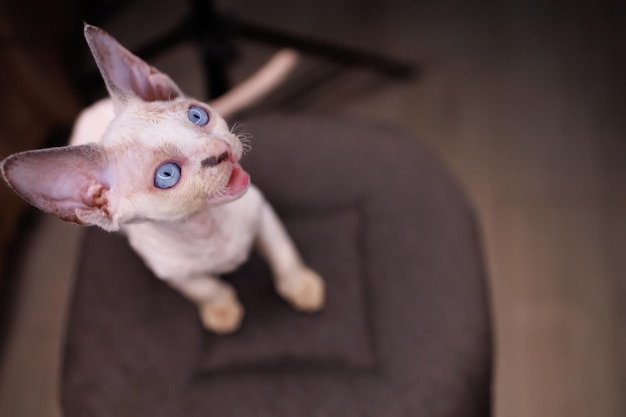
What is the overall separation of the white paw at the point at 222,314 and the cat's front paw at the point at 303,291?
0.08 metres

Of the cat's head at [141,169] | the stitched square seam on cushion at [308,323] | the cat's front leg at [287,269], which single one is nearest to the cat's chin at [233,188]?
the cat's head at [141,169]

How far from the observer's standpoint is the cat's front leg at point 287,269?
0.85 meters

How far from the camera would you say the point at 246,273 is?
98cm

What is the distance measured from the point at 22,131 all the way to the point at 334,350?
2.75 feet

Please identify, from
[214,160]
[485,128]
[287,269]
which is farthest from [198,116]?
[485,128]

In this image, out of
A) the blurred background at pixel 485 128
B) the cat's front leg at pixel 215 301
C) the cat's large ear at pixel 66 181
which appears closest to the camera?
the cat's large ear at pixel 66 181

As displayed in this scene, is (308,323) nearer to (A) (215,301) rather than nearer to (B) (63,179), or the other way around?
(A) (215,301)

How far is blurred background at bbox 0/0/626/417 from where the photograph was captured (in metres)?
1.25

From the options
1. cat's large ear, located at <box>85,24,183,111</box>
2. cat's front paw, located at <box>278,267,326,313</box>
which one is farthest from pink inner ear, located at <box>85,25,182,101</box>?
cat's front paw, located at <box>278,267,326,313</box>

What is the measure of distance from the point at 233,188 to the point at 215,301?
326 mm

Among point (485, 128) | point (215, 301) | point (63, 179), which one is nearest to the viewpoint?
point (63, 179)

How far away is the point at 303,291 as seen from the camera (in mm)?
902

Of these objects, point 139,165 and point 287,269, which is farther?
point 287,269

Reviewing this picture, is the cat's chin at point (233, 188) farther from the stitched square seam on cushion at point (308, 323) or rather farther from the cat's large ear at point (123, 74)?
the stitched square seam on cushion at point (308, 323)
